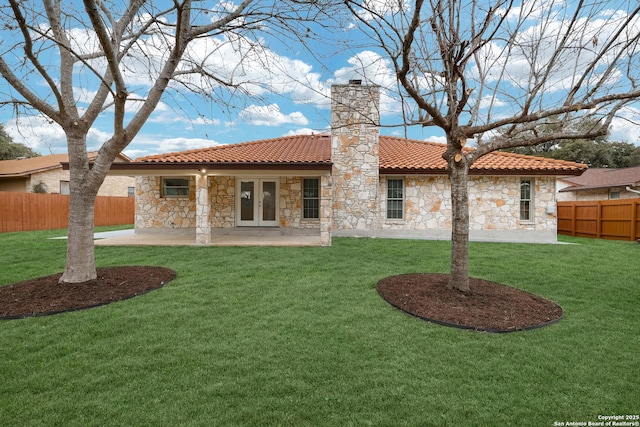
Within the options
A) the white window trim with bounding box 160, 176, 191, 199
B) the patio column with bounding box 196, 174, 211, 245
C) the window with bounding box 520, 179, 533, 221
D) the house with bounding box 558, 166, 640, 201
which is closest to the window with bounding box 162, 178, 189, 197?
the white window trim with bounding box 160, 176, 191, 199

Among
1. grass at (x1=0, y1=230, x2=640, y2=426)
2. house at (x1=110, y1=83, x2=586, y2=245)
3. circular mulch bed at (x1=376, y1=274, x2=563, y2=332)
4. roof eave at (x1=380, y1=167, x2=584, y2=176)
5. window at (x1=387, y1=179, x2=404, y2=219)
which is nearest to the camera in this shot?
grass at (x1=0, y1=230, x2=640, y2=426)

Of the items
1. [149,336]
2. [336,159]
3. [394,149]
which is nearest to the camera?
[149,336]

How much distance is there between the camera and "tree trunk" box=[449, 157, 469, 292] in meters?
4.81

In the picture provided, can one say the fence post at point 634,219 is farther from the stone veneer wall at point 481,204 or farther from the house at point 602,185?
the house at point 602,185

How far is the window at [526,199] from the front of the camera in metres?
Answer: 12.3

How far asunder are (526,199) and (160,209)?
1446 centimetres

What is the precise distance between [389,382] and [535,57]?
482cm

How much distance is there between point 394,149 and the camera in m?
14.9

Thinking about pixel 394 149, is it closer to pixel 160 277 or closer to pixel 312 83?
pixel 312 83

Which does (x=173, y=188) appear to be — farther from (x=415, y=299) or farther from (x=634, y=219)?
(x=634, y=219)

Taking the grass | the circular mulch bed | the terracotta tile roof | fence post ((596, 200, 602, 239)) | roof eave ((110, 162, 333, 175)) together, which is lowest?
the grass

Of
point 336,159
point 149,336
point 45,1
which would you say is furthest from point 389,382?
point 336,159

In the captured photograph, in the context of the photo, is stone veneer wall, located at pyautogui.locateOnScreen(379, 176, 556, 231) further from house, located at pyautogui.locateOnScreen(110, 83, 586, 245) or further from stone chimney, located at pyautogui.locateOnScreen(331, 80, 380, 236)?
stone chimney, located at pyautogui.locateOnScreen(331, 80, 380, 236)

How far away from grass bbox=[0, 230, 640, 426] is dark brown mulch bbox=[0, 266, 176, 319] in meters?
0.30
